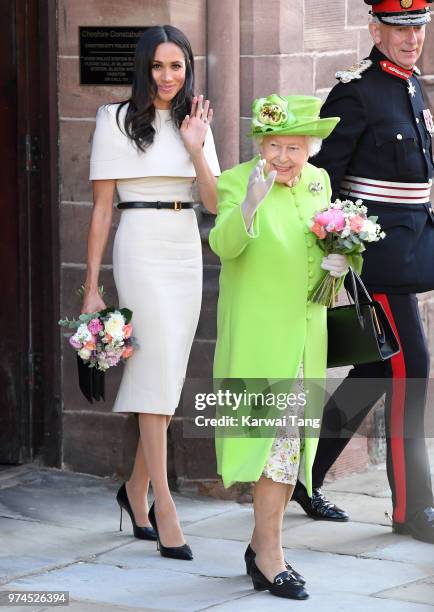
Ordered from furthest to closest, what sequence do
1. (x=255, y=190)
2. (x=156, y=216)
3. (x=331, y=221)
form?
1. (x=156, y=216)
2. (x=331, y=221)
3. (x=255, y=190)

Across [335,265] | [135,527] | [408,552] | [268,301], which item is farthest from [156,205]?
[408,552]

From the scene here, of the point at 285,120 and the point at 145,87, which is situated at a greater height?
the point at 145,87

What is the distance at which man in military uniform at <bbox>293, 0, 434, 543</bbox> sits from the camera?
6.26 meters

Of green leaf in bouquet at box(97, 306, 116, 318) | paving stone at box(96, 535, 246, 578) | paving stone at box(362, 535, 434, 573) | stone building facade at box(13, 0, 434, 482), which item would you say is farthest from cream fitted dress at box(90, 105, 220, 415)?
paving stone at box(362, 535, 434, 573)

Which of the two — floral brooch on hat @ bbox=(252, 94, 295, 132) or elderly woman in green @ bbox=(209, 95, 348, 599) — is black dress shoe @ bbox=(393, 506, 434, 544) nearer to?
elderly woman in green @ bbox=(209, 95, 348, 599)

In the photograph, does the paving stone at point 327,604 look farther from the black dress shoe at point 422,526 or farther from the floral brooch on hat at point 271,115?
the floral brooch on hat at point 271,115

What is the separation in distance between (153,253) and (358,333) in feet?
2.92

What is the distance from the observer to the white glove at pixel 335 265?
211 inches

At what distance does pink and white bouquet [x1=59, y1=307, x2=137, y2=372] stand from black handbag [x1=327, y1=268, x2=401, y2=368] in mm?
777

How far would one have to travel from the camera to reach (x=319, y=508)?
6570 mm

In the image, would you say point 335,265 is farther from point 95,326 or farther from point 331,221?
point 95,326

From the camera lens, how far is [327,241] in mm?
5367

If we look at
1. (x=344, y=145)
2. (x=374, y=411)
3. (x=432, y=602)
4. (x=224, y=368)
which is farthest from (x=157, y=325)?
(x=374, y=411)

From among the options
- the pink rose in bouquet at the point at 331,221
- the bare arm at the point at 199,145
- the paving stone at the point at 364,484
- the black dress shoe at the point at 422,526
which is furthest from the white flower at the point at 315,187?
the paving stone at the point at 364,484
